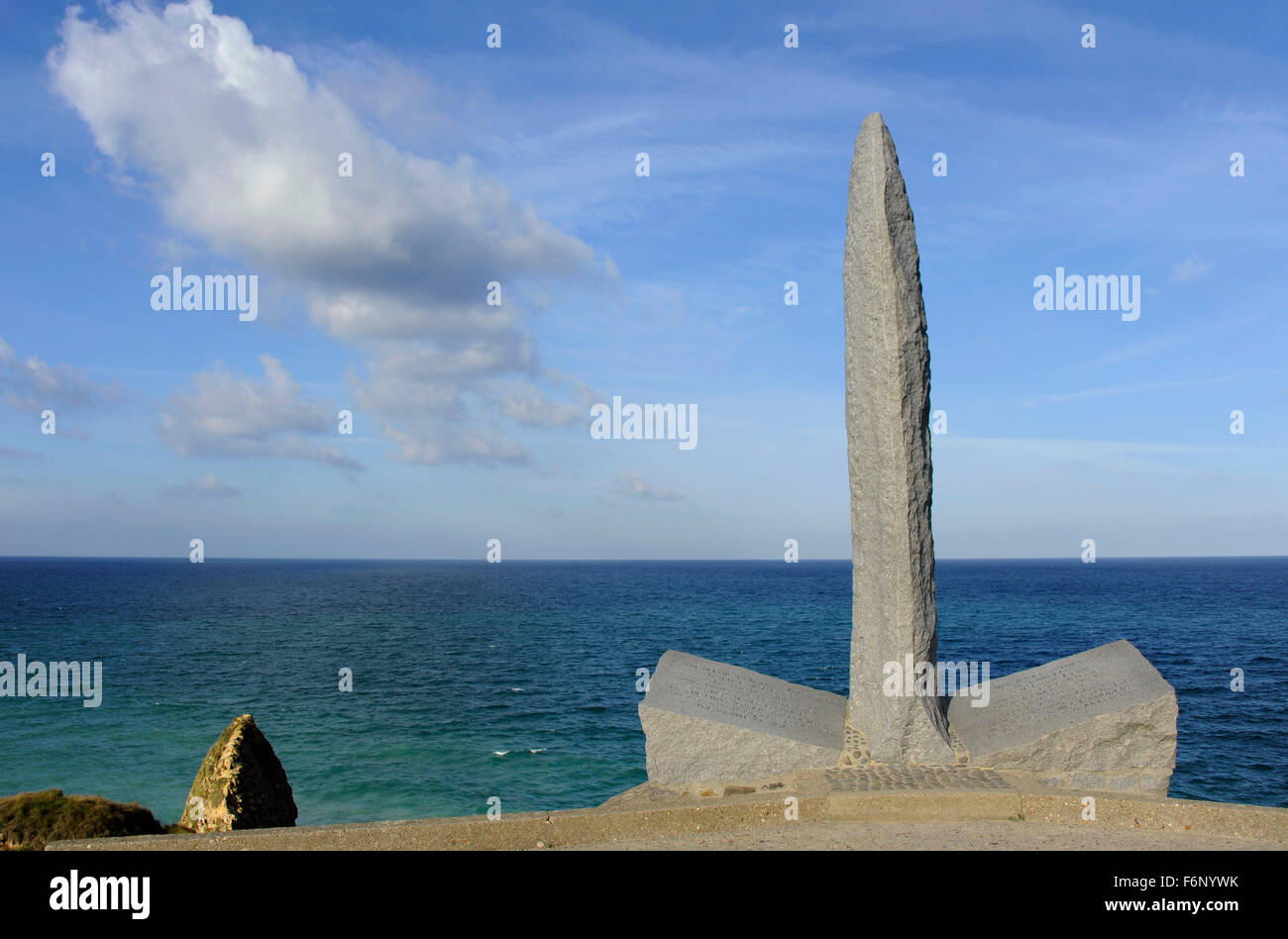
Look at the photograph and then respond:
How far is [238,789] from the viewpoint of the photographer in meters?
10.5

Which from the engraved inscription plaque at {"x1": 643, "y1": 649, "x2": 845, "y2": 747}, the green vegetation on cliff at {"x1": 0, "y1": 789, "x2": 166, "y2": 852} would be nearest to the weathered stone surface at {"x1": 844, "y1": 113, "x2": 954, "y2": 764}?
the engraved inscription plaque at {"x1": 643, "y1": 649, "x2": 845, "y2": 747}

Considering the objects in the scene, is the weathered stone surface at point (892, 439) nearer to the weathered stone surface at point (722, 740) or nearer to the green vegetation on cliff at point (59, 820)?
the weathered stone surface at point (722, 740)

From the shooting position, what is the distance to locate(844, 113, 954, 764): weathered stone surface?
10000 millimetres

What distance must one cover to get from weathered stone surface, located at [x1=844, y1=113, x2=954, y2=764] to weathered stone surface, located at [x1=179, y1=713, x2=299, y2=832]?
25.4 ft

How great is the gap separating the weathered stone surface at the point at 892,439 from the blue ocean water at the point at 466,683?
8295mm

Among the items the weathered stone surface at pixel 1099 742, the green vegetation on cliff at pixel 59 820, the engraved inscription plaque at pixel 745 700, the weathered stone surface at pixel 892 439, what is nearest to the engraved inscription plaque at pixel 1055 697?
the weathered stone surface at pixel 1099 742

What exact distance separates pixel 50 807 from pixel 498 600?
62.5 m

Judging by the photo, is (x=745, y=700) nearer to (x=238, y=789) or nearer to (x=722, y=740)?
(x=722, y=740)

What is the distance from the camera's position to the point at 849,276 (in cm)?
1062

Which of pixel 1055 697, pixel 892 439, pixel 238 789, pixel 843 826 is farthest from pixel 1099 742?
pixel 238 789

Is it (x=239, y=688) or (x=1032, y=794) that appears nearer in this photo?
(x=1032, y=794)

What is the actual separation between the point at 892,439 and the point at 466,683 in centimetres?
2166

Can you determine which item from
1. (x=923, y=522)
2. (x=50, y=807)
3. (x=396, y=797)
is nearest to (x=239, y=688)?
(x=396, y=797)
